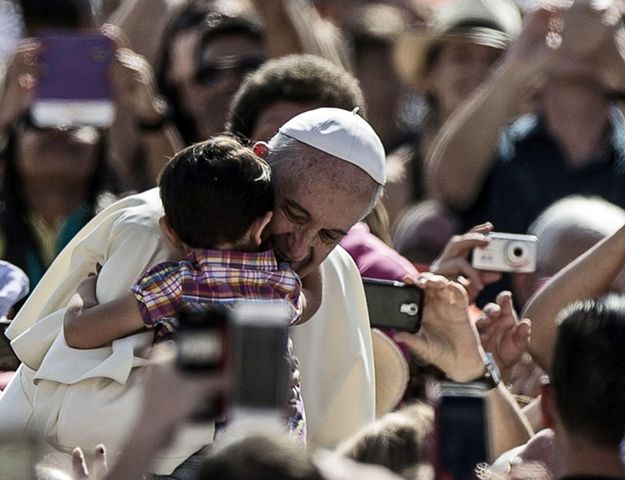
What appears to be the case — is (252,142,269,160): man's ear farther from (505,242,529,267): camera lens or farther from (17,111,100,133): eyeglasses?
(17,111,100,133): eyeglasses

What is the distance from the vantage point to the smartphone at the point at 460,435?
343 cm

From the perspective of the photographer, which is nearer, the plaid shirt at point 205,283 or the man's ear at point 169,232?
the plaid shirt at point 205,283

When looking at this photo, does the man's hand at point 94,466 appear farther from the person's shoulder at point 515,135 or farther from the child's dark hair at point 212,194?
the person's shoulder at point 515,135

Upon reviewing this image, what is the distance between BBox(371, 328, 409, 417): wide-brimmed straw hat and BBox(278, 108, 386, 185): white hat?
0.78 meters

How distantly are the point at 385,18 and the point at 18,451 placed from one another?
473cm

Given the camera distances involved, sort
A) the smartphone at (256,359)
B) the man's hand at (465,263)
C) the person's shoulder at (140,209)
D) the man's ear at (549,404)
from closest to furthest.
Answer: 1. the smartphone at (256,359)
2. the man's ear at (549,404)
3. the person's shoulder at (140,209)
4. the man's hand at (465,263)

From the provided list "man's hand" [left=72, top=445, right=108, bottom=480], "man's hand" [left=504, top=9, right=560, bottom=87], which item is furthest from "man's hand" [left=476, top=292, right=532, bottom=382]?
"man's hand" [left=72, top=445, right=108, bottom=480]

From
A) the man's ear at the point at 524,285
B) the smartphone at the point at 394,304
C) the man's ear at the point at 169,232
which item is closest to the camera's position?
the man's ear at the point at 169,232

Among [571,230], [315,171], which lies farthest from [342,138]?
[571,230]

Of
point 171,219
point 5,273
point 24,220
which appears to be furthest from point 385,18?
point 171,219

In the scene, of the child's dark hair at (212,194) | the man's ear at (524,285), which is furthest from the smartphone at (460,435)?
the man's ear at (524,285)

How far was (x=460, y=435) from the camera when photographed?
343 cm

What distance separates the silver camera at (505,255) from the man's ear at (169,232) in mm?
1231

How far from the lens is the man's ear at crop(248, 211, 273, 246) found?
4.24 m
